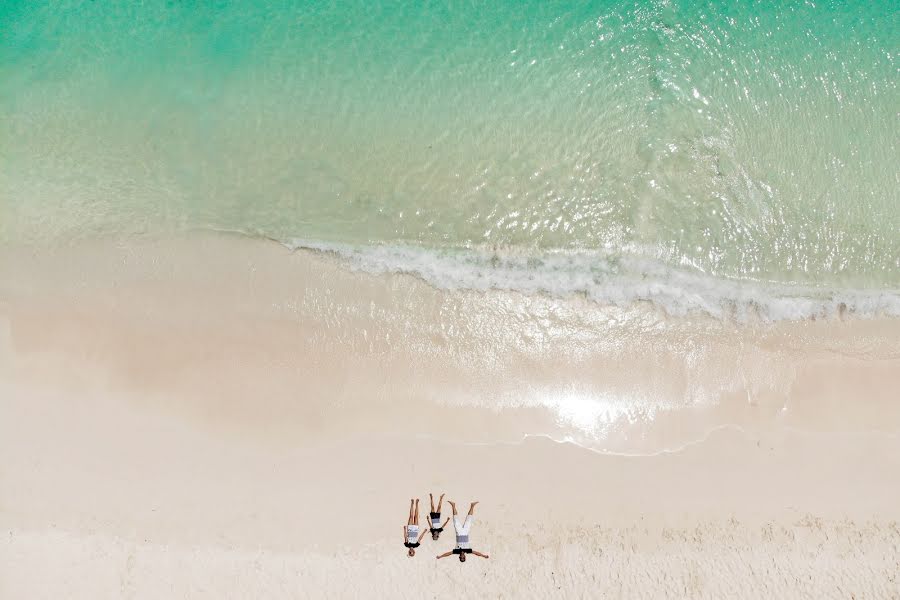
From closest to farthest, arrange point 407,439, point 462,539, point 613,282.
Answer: point 462,539
point 407,439
point 613,282

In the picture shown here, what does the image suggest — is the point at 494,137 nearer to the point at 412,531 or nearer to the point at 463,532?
the point at 463,532

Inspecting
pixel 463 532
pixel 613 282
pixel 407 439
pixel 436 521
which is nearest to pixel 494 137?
pixel 613 282

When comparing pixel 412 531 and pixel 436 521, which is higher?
pixel 436 521

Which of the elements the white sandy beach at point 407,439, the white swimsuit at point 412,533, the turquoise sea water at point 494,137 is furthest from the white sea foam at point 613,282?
the white swimsuit at point 412,533

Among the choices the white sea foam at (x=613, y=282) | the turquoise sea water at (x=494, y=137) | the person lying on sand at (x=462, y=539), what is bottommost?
the person lying on sand at (x=462, y=539)

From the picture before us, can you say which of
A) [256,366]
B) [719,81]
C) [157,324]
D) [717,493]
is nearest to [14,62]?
[157,324]

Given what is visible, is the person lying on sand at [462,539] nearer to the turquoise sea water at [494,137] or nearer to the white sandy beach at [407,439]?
the white sandy beach at [407,439]
